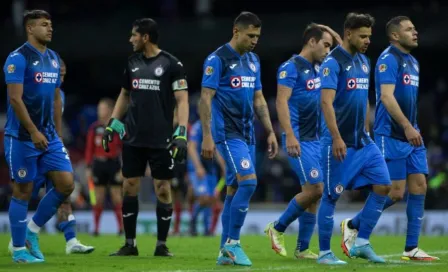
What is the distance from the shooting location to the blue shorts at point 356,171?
35.6 feet

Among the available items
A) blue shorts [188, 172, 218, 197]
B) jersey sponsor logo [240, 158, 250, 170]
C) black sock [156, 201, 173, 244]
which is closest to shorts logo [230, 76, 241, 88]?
jersey sponsor logo [240, 158, 250, 170]

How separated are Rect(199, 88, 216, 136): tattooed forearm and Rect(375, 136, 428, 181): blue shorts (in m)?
1.96

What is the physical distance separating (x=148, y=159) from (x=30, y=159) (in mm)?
1735

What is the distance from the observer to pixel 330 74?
10.8 metres

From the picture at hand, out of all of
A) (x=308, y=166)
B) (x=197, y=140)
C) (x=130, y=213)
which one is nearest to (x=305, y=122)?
(x=308, y=166)

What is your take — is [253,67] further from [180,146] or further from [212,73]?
[180,146]

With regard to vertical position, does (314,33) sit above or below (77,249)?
above

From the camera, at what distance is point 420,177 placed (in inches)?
452

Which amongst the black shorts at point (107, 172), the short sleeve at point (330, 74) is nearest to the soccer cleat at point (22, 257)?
the short sleeve at point (330, 74)

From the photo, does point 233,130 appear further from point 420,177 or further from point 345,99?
point 420,177

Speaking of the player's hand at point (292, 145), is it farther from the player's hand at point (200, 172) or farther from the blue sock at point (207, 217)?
the blue sock at point (207, 217)

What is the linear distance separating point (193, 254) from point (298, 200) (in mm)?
1964

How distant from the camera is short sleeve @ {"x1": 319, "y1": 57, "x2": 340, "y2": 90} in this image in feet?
35.3

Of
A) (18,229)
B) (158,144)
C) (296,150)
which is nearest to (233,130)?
(296,150)
